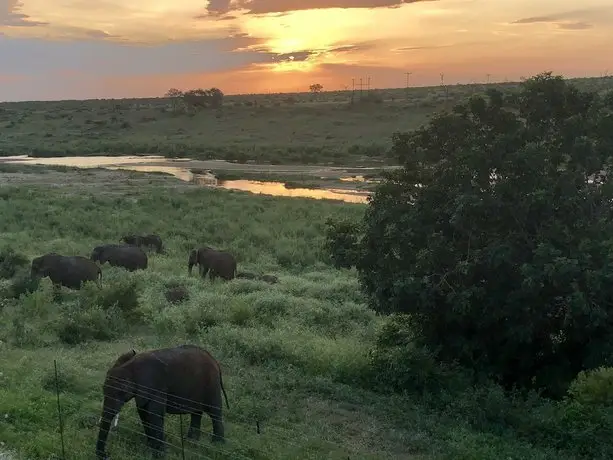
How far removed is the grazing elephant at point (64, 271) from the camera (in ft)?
61.0

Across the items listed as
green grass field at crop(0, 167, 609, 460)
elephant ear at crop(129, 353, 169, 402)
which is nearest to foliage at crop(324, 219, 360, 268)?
green grass field at crop(0, 167, 609, 460)

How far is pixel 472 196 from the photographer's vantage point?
11.6 m

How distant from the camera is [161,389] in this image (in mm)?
8523

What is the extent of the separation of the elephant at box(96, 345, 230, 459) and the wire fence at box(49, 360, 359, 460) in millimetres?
13

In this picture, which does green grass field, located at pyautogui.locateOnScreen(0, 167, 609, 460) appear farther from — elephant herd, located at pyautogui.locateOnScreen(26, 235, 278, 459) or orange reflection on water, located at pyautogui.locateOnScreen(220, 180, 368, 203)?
orange reflection on water, located at pyautogui.locateOnScreen(220, 180, 368, 203)

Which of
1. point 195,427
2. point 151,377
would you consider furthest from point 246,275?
point 151,377

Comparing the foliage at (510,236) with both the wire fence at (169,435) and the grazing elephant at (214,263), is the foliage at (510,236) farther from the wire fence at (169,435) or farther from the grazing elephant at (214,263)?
the grazing elephant at (214,263)

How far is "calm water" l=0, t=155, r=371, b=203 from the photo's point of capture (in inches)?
2090

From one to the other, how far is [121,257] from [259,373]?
1081 cm

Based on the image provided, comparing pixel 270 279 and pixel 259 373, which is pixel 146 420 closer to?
pixel 259 373

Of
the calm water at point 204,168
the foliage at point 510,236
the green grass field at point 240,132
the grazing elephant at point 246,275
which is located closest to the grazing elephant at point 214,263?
the grazing elephant at point 246,275

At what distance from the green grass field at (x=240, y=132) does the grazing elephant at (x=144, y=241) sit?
5161cm

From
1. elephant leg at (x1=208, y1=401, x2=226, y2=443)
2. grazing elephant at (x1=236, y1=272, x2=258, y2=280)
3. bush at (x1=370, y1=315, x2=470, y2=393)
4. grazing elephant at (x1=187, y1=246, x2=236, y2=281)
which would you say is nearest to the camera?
elephant leg at (x1=208, y1=401, x2=226, y2=443)

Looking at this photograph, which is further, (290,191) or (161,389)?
(290,191)
